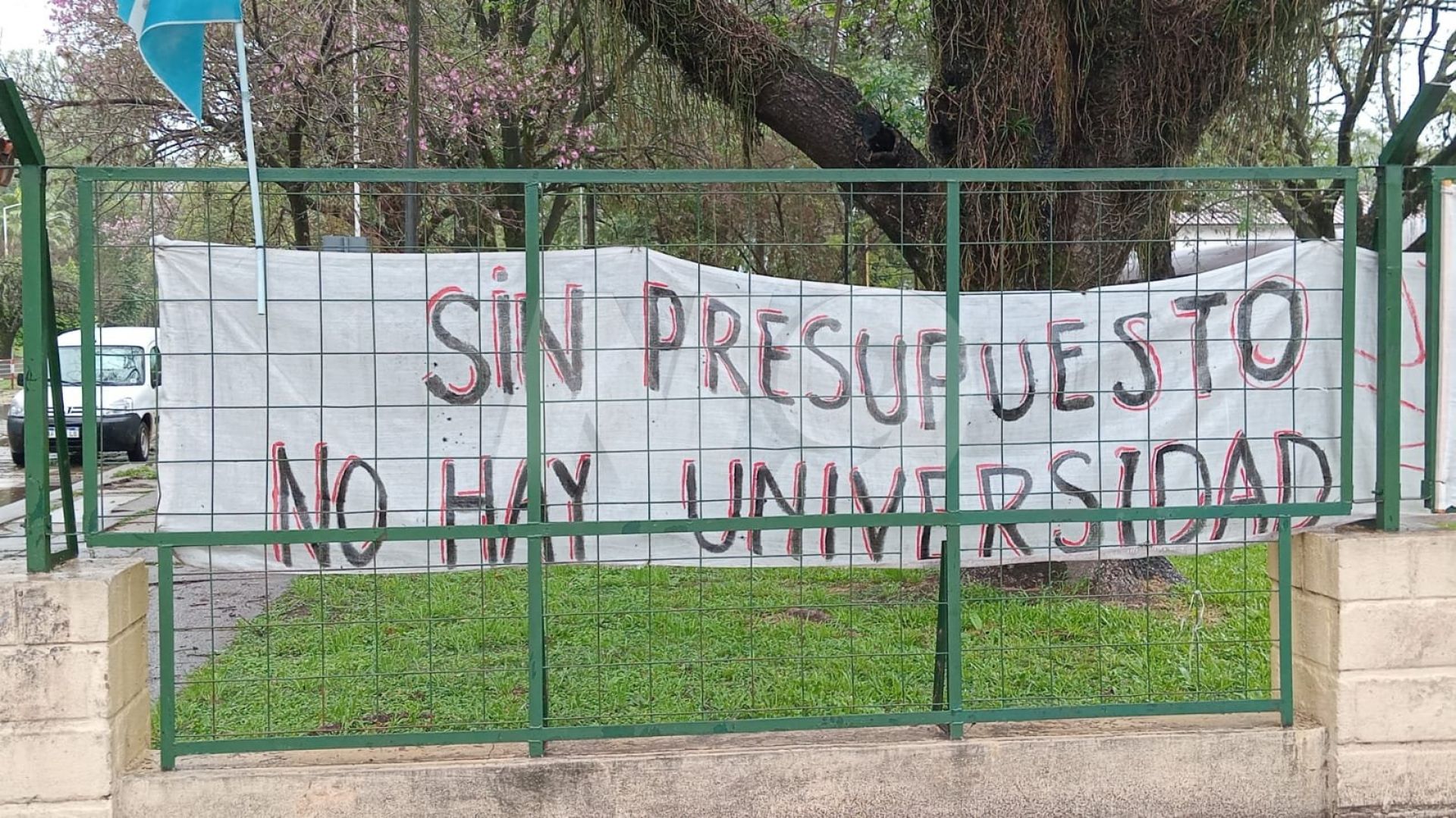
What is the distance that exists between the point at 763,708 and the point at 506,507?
1.74 m

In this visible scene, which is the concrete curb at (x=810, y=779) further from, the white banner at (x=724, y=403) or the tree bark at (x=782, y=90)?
the tree bark at (x=782, y=90)

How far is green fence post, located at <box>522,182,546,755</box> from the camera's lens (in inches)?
160

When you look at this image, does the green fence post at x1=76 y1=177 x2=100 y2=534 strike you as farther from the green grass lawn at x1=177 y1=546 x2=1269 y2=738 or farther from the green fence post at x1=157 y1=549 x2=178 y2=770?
the green grass lawn at x1=177 y1=546 x2=1269 y2=738

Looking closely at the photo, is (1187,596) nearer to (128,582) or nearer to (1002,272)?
(1002,272)

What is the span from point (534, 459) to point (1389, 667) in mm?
3059

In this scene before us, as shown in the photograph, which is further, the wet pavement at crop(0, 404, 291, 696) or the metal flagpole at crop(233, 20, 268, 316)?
the wet pavement at crop(0, 404, 291, 696)

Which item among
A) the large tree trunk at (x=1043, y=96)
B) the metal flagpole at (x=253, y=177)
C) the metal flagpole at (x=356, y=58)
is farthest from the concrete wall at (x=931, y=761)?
the metal flagpole at (x=356, y=58)

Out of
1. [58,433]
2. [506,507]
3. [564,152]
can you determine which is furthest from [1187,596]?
[564,152]

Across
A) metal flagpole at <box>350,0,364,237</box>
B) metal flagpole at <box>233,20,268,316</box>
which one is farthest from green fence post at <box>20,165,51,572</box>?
metal flagpole at <box>350,0,364,237</box>

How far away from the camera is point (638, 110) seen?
8.34 m

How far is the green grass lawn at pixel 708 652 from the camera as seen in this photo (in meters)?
5.26

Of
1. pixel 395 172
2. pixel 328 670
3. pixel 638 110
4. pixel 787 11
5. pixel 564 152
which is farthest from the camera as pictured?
pixel 564 152

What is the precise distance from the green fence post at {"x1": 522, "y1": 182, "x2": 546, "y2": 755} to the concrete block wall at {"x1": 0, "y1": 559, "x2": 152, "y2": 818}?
1.30 metres

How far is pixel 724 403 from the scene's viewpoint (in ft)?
14.1
